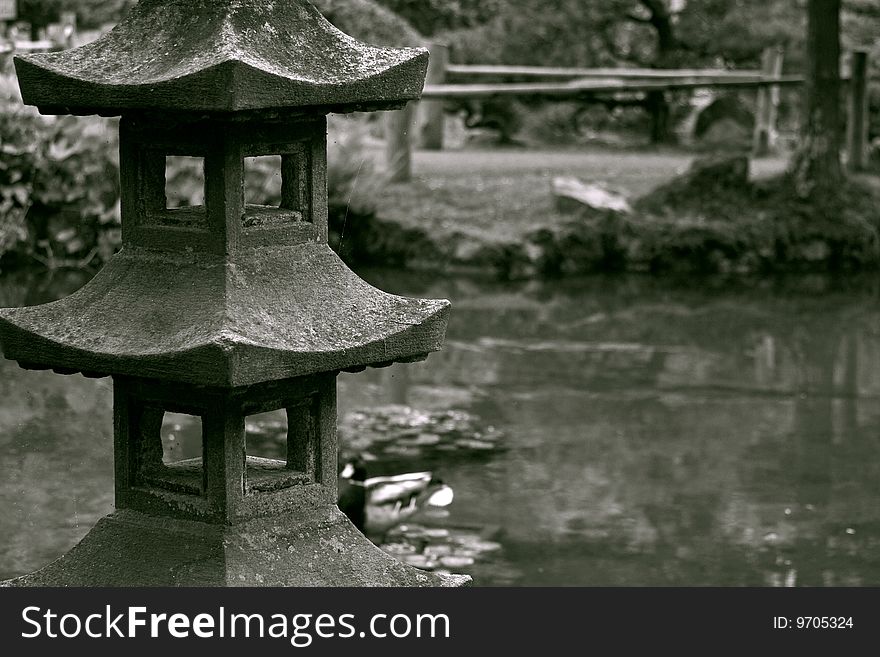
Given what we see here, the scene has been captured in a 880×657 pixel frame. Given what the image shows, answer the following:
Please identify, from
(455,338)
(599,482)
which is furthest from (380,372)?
(599,482)

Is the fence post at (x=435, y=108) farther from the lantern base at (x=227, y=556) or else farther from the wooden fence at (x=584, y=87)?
the lantern base at (x=227, y=556)

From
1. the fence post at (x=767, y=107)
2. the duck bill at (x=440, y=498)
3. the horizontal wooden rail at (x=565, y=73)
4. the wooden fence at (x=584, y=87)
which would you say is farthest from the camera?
the fence post at (x=767, y=107)

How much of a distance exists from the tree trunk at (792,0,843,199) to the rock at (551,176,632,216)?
1868 millimetres

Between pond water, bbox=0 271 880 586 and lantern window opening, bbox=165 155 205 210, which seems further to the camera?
lantern window opening, bbox=165 155 205 210

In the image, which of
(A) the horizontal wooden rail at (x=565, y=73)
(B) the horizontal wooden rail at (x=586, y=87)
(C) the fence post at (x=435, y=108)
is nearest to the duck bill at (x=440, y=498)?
(B) the horizontal wooden rail at (x=586, y=87)

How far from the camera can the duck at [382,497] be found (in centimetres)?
852

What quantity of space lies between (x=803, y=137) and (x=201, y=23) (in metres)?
12.5

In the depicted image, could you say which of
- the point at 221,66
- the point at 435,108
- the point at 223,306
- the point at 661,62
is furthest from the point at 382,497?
the point at 661,62

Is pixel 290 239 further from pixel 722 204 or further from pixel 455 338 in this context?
pixel 722 204

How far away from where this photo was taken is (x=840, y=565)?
27.0 ft

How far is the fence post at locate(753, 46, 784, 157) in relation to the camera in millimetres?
19078

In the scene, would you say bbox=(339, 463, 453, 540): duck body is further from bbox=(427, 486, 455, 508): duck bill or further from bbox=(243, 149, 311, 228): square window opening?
bbox=(243, 149, 311, 228): square window opening

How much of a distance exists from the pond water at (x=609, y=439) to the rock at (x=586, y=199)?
4.33 ft

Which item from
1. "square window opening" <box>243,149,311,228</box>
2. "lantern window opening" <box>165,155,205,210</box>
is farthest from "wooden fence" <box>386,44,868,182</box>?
"square window opening" <box>243,149,311,228</box>
